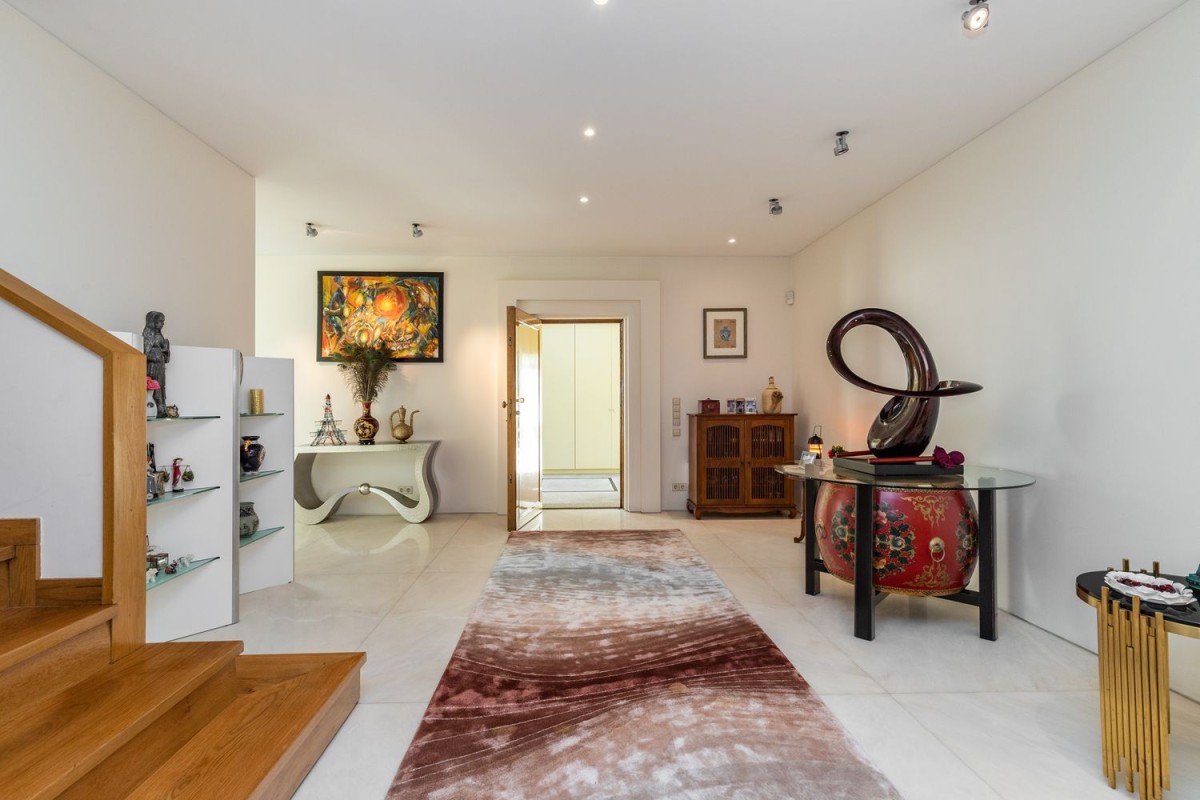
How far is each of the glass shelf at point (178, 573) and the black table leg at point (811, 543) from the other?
10.3 feet

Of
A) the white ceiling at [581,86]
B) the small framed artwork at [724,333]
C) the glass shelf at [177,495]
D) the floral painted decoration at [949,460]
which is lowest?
the glass shelf at [177,495]

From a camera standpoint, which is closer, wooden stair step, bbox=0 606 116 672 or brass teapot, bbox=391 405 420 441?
wooden stair step, bbox=0 606 116 672

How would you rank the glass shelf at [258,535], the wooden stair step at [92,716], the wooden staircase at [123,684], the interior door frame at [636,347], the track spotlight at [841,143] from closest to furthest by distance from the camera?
the wooden stair step at [92,716]
the wooden staircase at [123,684]
the track spotlight at [841,143]
the glass shelf at [258,535]
the interior door frame at [636,347]

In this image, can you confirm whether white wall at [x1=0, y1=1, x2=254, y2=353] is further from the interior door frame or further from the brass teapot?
the interior door frame

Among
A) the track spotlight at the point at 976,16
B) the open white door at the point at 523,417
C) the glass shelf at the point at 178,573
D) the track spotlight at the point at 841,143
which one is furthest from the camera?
the open white door at the point at 523,417

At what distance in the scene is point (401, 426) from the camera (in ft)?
17.7

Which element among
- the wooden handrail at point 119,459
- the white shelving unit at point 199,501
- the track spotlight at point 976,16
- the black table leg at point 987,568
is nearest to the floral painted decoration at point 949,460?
the black table leg at point 987,568

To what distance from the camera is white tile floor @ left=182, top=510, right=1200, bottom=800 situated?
171 cm

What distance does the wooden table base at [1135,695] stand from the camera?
1.52m

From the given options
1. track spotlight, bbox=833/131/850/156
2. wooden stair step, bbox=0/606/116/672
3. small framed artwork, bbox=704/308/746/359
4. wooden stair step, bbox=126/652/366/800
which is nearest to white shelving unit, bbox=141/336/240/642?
wooden stair step, bbox=126/652/366/800

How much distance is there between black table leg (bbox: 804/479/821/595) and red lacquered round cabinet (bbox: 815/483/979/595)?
554 millimetres

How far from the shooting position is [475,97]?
273 cm

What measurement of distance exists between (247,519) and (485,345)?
9.20ft

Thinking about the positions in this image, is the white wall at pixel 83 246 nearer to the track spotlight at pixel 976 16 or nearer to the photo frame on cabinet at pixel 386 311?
the photo frame on cabinet at pixel 386 311
